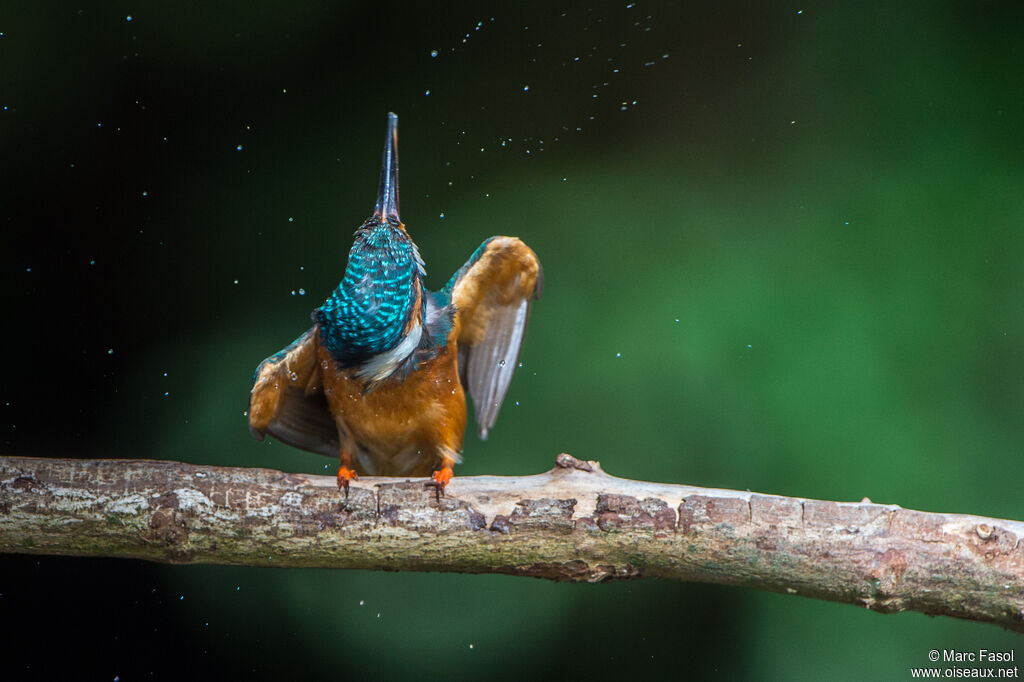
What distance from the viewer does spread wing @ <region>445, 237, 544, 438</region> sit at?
2.02m

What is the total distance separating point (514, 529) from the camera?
1368 mm

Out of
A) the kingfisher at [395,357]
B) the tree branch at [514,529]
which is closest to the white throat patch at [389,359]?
the kingfisher at [395,357]

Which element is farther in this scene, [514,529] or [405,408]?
[405,408]

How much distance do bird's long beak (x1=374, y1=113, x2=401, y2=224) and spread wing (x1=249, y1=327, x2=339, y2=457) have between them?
0.33m

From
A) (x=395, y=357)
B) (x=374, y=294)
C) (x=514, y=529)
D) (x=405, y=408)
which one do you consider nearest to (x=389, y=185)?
(x=374, y=294)

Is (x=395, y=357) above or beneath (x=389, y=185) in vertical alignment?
beneath

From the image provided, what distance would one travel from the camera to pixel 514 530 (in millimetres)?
1368

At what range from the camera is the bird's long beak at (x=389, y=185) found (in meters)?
1.85

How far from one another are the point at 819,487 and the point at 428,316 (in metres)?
1.05

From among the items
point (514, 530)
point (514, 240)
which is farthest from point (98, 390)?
point (514, 530)

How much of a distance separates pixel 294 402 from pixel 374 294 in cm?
47

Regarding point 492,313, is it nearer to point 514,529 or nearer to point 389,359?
point 389,359

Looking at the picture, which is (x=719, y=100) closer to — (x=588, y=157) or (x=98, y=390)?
(x=588, y=157)

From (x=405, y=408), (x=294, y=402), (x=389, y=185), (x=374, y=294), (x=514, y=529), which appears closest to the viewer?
(x=514, y=529)
